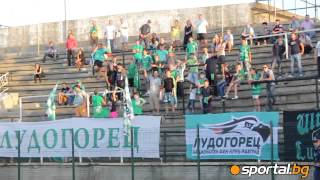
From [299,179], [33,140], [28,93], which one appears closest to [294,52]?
[299,179]

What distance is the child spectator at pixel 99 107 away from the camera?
2261cm

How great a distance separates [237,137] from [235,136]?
78 millimetres

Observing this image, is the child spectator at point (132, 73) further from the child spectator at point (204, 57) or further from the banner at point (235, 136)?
the banner at point (235, 136)

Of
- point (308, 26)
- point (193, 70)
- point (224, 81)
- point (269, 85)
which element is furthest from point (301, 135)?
point (308, 26)

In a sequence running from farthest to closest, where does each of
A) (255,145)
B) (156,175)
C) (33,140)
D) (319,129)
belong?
(33,140) < (156,175) < (255,145) < (319,129)

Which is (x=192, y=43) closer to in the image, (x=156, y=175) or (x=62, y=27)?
(x=156, y=175)

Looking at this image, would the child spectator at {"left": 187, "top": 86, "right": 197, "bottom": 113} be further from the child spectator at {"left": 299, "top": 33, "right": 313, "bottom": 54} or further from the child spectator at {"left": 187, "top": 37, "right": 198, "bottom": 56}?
the child spectator at {"left": 299, "top": 33, "right": 313, "bottom": 54}

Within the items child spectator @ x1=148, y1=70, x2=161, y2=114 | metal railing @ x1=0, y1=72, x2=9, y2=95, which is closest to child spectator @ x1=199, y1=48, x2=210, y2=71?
child spectator @ x1=148, y1=70, x2=161, y2=114

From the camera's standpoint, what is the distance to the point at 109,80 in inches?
1004

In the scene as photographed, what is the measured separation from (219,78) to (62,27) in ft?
59.8

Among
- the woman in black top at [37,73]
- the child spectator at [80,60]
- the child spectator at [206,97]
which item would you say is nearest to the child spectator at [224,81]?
the child spectator at [206,97]

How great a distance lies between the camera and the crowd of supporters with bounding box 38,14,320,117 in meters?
22.2

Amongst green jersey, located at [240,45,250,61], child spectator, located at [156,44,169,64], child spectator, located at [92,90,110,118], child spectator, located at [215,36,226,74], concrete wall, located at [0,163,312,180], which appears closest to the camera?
concrete wall, located at [0,163,312,180]

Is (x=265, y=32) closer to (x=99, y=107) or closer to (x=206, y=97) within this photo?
(x=206, y=97)
